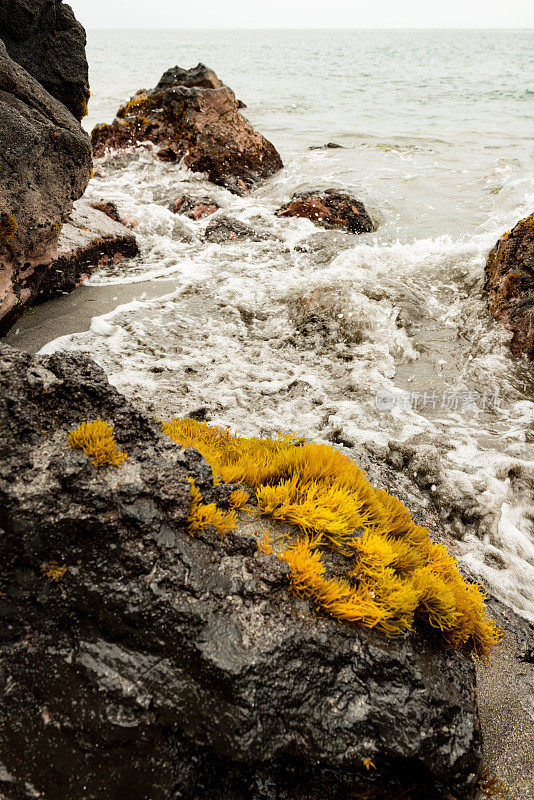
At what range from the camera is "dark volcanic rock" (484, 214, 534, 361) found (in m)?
6.16

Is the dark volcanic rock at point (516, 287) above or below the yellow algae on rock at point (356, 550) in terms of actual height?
above

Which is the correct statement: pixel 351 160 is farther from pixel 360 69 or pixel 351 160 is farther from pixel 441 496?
pixel 360 69

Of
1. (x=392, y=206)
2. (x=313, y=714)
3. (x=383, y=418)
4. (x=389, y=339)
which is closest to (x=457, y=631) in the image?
(x=313, y=714)

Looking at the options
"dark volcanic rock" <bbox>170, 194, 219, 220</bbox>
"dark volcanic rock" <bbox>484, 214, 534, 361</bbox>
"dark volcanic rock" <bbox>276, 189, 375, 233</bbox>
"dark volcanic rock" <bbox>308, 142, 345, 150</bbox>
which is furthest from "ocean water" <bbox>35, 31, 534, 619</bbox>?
"dark volcanic rock" <bbox>308, 142, 345, 150</bbox>

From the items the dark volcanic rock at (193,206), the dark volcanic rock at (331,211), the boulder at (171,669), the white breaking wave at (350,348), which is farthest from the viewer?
the dark volcanic rock at (193,206)

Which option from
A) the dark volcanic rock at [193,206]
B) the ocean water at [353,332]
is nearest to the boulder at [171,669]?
the ocean water at [353,332]

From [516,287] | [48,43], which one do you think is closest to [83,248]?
[48,43]

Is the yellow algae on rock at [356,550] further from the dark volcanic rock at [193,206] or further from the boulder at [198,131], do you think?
the boulder at [198,131]

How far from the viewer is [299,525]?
2592mm

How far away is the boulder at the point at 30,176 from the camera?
4594 mm

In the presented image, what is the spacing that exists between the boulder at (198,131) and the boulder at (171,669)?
37.3 ft

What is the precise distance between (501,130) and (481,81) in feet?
68.9

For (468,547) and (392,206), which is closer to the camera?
(468,547)

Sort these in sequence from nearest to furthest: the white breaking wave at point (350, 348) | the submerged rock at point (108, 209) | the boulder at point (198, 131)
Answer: the white breaking wave at point (350, 348) < the submerged rock at point (108, 209) < the boulder at point (198, 131)
